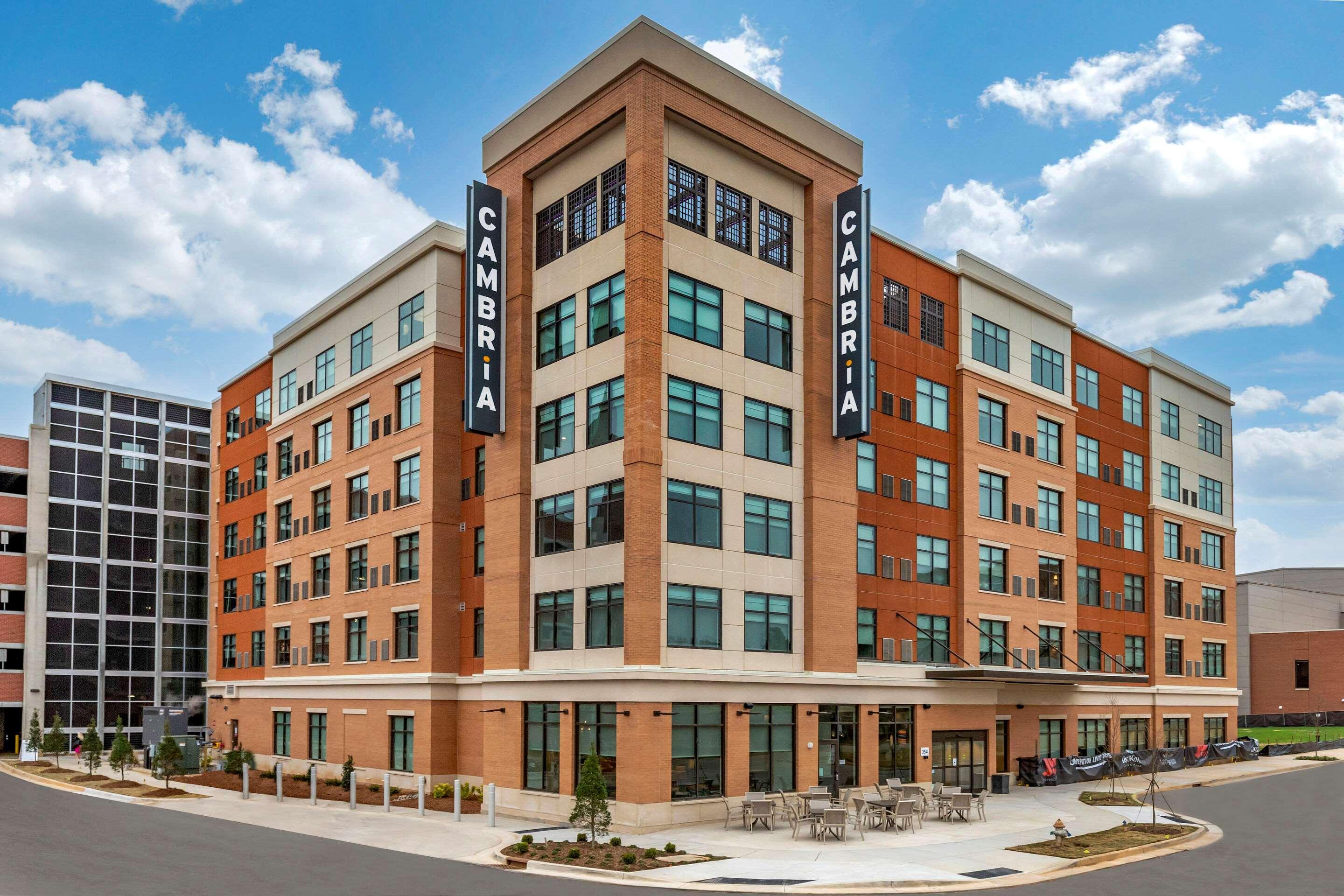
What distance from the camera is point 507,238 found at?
128 feet

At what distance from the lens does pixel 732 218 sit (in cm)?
3666

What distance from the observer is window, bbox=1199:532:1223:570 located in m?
63.0

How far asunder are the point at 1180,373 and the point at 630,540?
42501 millimetres

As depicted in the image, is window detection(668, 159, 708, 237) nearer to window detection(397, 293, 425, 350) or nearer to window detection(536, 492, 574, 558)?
window detection(536, 492, 574, 558)

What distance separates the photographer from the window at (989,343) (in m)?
46.8

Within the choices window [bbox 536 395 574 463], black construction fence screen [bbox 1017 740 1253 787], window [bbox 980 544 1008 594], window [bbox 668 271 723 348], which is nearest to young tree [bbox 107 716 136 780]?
window [bbox 536 395 574 463]

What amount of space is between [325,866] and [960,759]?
2694cm

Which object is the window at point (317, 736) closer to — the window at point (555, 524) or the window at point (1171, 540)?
the window at point (555, 524)

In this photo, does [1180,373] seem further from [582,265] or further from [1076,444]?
[582,265]

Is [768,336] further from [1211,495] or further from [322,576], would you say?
[1211,495]

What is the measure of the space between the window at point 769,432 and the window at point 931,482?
8.46 m

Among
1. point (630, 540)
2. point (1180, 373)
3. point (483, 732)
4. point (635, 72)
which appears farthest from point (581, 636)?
point (1180, 373)

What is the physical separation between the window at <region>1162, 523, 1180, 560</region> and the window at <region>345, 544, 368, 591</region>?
136ft

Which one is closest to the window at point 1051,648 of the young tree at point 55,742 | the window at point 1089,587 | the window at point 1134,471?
the window at point 1089,587
